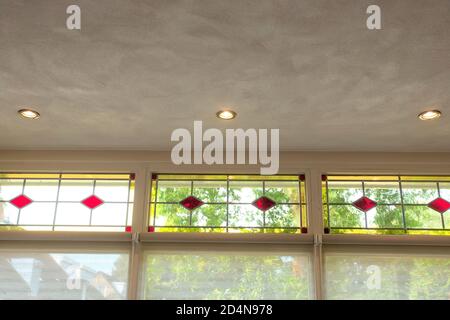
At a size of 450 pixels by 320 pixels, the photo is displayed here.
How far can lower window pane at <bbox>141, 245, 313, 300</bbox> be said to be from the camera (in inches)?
126

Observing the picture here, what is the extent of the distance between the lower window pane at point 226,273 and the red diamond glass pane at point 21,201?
105 cm

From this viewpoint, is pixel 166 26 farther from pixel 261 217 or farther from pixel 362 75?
pixel 261 217

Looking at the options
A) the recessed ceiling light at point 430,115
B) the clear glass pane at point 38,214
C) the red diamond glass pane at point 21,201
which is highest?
the recessed ceiling light at point 430,115

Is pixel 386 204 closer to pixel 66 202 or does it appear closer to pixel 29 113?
pixel 66 202

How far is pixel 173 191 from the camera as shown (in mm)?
3553

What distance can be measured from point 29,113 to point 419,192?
2.89 meters

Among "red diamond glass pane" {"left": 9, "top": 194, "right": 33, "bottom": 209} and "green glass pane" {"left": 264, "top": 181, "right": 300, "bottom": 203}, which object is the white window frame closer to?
"green glass pane" {"left": 264, "top": 181, "right": 300, "bottom": 203}

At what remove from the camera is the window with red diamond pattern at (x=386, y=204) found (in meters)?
3.40

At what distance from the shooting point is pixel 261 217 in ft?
11.3

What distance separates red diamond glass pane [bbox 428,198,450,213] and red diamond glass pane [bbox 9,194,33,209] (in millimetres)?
3101

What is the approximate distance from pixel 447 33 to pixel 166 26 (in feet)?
4.29

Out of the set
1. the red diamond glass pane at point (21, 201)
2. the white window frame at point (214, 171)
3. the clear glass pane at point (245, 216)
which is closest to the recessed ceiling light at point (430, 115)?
the white window frame at point (214, 171)

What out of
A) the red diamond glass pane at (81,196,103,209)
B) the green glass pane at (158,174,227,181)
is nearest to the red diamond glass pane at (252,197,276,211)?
the green glass pane at (158,174,227,181)

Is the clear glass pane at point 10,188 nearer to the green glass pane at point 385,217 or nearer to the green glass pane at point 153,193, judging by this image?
the green glass pane at point 153,193
